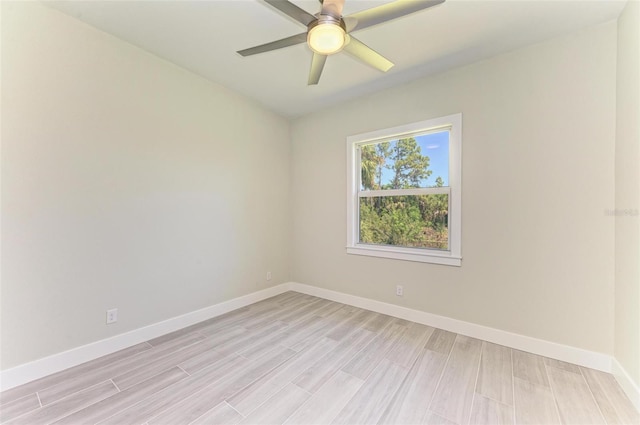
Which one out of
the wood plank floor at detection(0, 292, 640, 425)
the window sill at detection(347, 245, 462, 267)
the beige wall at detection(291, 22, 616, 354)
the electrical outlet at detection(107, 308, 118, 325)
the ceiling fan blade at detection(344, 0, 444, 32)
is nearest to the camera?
the ceiling fan blade at detection(344, 0, 444, 32)

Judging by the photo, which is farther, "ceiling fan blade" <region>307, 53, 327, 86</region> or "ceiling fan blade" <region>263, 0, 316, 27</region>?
"ceiling fan blade" <region>307, 53, 327, 86</region>

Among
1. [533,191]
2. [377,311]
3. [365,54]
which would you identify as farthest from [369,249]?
[365,54]

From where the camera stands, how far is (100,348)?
210 centimetres

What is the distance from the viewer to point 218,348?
2258 millimetres

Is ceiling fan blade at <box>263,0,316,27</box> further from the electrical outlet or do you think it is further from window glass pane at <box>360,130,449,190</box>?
the electrical outlet

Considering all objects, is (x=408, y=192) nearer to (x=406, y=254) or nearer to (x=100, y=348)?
A: (x=406, y=254)

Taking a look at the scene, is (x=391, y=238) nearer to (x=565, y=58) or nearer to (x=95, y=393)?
(x=565, y=58)

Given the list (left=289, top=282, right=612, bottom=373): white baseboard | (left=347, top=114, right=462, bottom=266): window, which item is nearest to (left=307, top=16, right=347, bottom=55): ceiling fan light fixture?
(left=347, top=114, right=462, bottom=266): window

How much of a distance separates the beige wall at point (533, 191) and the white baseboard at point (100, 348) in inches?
83.9

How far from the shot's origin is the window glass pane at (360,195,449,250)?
2.76 m

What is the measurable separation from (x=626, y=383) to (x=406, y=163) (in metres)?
2.39

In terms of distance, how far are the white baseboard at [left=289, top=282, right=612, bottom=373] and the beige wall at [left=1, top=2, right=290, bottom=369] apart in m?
1.72

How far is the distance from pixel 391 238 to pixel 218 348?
7.15 ft

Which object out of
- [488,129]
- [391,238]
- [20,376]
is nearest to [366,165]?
[391,238]
